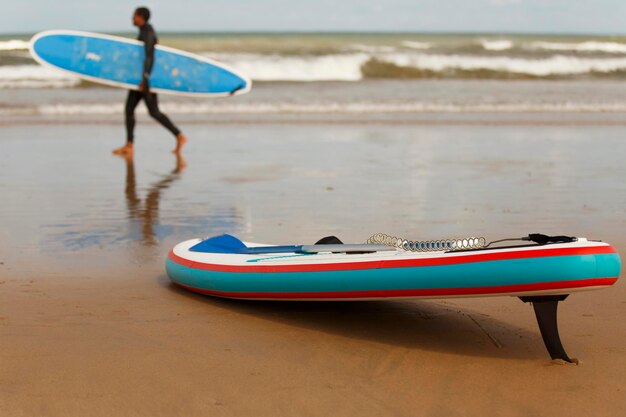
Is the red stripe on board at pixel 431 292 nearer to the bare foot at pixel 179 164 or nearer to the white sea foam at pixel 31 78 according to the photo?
the bare foot at pixel 179 164

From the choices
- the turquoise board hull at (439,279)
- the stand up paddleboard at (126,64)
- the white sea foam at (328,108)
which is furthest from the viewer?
the white sea foam at (328,108)

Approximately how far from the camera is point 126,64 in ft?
42.1

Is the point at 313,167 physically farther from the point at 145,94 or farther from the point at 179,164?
the point at 145,94

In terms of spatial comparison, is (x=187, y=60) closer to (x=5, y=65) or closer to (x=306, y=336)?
(x=306, y=336)

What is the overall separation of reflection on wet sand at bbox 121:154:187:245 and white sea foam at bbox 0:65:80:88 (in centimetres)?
1624

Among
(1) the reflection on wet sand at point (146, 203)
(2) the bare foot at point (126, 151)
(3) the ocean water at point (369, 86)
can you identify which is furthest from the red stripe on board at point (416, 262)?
(3) the ocean water at point (369, 86)

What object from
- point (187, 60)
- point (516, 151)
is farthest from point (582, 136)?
point (187, 60)

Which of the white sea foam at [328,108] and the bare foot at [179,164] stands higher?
the bare foot at [179,164]

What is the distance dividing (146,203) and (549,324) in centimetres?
512

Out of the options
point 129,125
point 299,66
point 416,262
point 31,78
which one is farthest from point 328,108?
point 416,262

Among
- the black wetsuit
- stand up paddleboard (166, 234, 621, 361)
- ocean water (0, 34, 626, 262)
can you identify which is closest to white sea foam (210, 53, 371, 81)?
ocean water (0, 34, 626, 262)

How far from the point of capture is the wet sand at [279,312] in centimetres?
359

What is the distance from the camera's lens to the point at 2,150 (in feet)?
40.8

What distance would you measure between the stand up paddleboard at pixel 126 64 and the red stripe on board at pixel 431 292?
27.7ft
